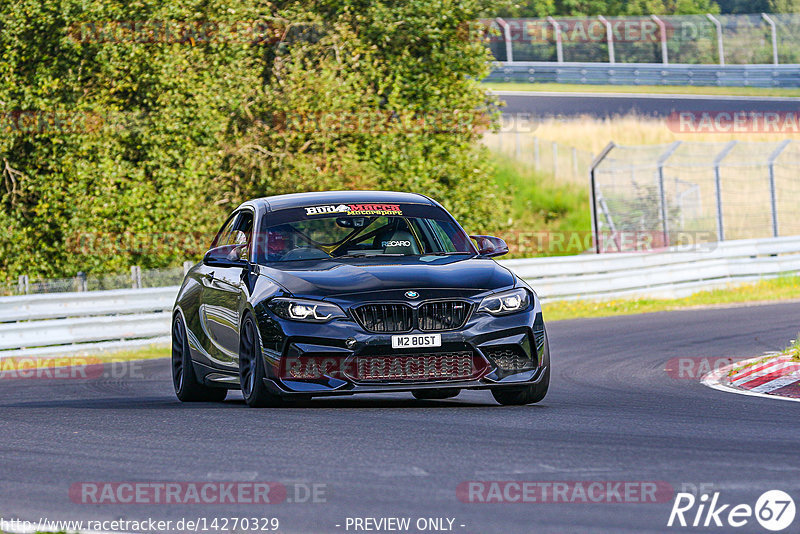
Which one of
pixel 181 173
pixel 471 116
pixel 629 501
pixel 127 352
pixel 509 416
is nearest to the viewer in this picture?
pixel 629 501

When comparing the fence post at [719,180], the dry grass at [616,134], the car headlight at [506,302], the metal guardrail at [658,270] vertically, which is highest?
the car headlight at [506,302]

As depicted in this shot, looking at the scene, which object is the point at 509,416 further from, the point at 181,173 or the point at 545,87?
the point at 545,87

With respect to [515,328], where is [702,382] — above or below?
below

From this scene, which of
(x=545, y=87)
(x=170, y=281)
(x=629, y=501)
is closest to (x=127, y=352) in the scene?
(x=170, y=281)

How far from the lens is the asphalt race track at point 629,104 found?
1844 inches

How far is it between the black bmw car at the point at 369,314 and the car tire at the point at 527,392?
0.01 meters

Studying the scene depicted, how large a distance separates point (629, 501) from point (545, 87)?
48511 millimetres

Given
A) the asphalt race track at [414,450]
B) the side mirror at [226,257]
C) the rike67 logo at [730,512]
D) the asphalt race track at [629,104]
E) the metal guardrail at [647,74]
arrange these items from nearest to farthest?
the rike67 logo at [730,512] → the asphalt race track at [414,450] → the side mirror at [226,257] → the asphalt race track at [629,104] → the metal guardrail at [647,74]

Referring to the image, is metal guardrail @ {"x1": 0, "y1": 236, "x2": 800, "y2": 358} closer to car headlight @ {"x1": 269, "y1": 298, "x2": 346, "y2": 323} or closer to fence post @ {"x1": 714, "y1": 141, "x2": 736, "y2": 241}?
fence post @ {"x1": 714, "y1": 141, "x2": 736, "y2": 241}

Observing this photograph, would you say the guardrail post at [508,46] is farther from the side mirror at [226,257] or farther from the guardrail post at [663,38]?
the side mirror at [226,257]

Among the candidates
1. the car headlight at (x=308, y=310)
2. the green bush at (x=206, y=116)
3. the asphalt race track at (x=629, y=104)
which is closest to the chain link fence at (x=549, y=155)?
the asphalt race track at (x=629, y=104)

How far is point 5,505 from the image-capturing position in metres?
6.52

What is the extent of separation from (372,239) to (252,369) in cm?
152

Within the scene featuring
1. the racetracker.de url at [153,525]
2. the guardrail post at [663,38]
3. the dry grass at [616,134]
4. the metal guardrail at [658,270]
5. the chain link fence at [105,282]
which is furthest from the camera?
the guardrail post at [663,38]
